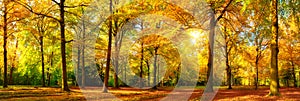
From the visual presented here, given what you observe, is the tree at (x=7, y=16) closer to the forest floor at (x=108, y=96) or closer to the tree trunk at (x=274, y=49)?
the forest floor at (x=108, y=96)

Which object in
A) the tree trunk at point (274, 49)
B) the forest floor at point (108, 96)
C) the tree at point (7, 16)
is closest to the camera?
the forest floor at point (108, 96)

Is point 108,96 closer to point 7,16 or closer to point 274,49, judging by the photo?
point 274,49

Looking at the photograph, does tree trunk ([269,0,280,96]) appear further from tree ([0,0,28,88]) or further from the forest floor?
tree ([0,0,28,88])

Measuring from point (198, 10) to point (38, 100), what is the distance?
1193 centimetres

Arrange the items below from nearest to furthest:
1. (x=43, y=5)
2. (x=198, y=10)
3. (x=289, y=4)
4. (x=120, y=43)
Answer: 1. (x=289, y=4)
2. (x=198, y=10)
3. (x=43, y=5)
4. (x=120, y=43)

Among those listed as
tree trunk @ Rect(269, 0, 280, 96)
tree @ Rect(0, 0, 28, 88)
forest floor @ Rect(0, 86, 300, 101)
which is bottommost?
forest floor @ Rect(0, 86, 300, 101)

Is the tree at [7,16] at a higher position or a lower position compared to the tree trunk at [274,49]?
higher

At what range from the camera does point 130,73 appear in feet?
174

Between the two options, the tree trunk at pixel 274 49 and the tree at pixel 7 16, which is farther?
the tree at pixel 7 16

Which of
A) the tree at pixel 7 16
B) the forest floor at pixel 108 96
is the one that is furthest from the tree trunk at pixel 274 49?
the tree at pixel 7 16

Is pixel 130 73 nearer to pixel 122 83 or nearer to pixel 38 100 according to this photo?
pixel 122 83

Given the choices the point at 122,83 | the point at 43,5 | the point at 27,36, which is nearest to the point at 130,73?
the point at 122,83

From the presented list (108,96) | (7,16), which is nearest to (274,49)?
(108,96)

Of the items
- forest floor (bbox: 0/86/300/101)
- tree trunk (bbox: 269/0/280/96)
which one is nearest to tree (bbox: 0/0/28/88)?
forest floor (bbox: 0/86/300/101)
